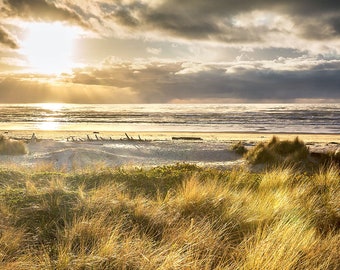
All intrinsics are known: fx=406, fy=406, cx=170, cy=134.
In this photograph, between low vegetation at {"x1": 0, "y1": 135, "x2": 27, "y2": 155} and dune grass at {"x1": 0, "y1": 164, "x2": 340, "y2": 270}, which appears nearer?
dune grass at {"x1": 0, "y1": 164, "x2": 340, "y2": 270}

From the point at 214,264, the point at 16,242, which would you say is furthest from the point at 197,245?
the point at 16,242

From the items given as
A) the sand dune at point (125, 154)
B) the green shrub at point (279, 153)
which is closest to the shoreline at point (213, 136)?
the sand dune at point (125, 154)

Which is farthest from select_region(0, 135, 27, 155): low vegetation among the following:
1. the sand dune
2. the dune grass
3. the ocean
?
the ocean

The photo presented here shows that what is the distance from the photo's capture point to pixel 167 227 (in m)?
5.29

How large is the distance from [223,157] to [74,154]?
23.2ft

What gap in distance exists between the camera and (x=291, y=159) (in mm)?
15922

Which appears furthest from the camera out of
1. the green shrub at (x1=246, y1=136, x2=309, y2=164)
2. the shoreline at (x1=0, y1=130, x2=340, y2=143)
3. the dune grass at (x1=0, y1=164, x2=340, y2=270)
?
the shoreline at (x1=0, y1=130, x2=340, y2=143)

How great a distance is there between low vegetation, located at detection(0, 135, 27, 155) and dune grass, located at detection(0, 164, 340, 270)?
35.9ft

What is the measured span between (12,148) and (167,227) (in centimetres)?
1585

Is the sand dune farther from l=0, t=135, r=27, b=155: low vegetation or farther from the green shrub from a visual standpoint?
the green shrub

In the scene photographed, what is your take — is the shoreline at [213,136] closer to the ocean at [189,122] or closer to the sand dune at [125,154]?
the ocean at [189,122]

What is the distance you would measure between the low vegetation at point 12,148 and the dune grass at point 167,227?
35.9 feet

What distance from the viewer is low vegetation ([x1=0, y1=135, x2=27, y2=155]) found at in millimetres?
19125

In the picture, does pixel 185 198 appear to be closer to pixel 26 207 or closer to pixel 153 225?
pixel 153 225
